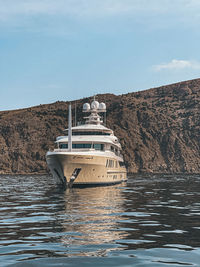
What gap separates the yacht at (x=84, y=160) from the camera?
1571 inches

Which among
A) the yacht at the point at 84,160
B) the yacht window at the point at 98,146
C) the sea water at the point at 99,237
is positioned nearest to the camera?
the sea water at the point at 99,237

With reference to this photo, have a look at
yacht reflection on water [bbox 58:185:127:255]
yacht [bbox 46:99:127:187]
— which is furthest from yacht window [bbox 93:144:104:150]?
yacht reflection on water [bbox 58:185:127:255]

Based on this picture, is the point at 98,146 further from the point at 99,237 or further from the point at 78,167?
the point at 99,237

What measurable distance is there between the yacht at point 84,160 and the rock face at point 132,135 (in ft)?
256

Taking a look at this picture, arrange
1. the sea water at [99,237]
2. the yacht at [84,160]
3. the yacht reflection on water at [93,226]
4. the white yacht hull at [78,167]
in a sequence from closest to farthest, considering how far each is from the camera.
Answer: the sea water at [99,237]
the yacht reflection on water at [93,226]
the white yacht hull at [78,167]
the yacht at [84,160]

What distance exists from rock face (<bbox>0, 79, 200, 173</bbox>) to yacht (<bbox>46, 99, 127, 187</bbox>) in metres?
78.1

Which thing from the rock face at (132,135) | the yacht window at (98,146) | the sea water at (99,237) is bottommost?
the sea water at (99,237)

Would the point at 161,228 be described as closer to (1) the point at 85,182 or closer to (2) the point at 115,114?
(1) the point at 85,182

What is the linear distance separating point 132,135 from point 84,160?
10408cm

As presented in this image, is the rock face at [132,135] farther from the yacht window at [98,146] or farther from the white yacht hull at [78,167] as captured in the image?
the white yacht hull at [78,167]

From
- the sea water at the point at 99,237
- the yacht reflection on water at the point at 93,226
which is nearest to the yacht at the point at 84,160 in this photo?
the yacht reflection on water at the point at 93,226

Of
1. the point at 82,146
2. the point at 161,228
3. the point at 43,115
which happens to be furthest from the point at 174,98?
the point at 161,228

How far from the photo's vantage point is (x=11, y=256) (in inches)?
408

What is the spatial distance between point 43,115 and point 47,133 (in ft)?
46.4
